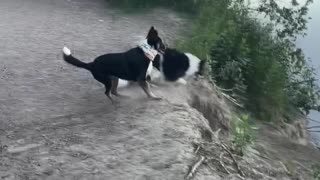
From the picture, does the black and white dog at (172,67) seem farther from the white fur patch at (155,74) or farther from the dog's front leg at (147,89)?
the dog's front leg at (147,89)

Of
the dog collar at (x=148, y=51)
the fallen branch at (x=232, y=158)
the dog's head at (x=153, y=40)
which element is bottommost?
the fallen branch at (x=232, y=158)

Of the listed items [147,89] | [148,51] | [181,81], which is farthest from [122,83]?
[181,81]

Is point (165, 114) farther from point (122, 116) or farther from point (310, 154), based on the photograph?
point (310, 154)

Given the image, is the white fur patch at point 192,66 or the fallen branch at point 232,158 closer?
the fallen branch at point 232,158

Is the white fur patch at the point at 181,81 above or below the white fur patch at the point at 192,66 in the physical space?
below

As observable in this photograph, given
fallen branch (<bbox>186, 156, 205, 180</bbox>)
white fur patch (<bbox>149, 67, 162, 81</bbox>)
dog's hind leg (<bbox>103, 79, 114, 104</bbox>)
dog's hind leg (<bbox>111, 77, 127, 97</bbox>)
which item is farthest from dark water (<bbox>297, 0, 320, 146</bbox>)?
fallen branch (<bbox>186, 156, 205, 180</bbox>)

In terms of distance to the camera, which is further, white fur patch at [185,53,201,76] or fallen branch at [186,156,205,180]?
white fur patch at [185,53,201,76]

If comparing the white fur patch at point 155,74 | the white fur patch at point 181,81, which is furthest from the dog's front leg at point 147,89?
the white fur patch at point 181,81

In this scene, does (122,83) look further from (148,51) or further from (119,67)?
(148,51)

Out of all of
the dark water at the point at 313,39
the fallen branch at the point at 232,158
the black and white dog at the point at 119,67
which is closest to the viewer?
the fallen branch at the point at 232,158

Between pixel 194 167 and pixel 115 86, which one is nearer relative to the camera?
pixel 194 167

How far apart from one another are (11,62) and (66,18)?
3.63m

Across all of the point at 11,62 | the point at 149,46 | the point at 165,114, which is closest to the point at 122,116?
the point at 165,114

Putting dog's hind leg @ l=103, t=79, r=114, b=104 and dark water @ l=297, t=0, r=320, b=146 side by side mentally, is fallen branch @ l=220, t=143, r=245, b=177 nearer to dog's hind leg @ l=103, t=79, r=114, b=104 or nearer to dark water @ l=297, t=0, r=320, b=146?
dog's hind leg @ l=103, t=79, r=114, b=104
